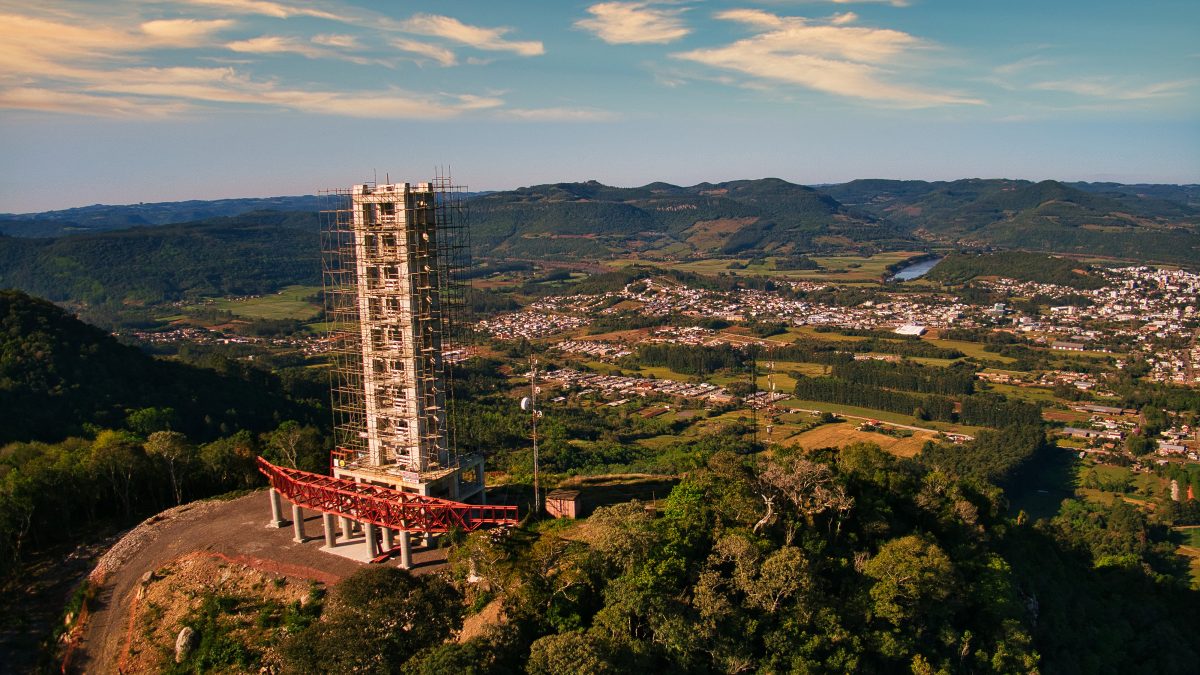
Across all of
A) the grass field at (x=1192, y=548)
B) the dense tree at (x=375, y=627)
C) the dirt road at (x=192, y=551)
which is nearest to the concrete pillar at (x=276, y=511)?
the dirt road at (x=192, y=551)

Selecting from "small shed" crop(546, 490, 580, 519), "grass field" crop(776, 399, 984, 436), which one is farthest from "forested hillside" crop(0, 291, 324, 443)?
"grass field" crop(776, 399, 984, 436)

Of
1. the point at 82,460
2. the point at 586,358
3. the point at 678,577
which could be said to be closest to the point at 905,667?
the point at 678,577

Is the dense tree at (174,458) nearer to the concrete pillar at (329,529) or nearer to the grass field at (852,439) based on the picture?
the concrete pillar at (329,529)

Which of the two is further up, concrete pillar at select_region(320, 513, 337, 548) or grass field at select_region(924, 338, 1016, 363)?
concrete pillar at select_region(320, 513, 337, 548)

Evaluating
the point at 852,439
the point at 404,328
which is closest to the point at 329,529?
the point at 404,328

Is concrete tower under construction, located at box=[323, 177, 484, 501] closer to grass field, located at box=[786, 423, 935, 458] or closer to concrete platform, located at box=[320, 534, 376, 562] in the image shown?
concrete platform, located at box=[320, 534, 376, 562]

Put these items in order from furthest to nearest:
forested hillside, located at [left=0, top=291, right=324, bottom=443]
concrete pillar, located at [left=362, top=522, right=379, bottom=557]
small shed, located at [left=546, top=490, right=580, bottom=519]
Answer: forested hillside, located at [left=0, top=291, right=324, bottom=443] → small shed, located at [left=546, top=490, right=580, bottom=519] → concrete pillar, located at [left=362, top=522, right=379, bottom=557]
